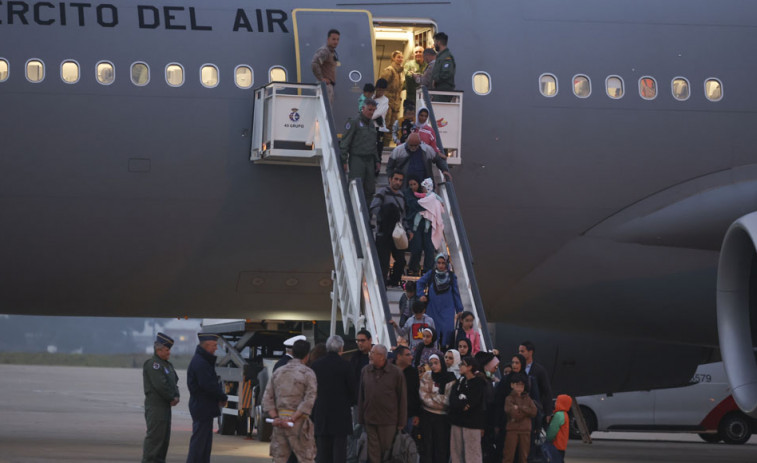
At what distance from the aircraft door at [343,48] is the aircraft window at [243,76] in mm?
578

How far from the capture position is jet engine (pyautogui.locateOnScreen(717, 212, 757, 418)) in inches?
477

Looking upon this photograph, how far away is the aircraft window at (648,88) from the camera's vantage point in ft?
48.6

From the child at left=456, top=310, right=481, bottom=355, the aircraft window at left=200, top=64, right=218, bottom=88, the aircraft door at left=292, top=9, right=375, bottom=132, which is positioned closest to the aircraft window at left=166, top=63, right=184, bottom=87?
the aircraft window at left=200, top=64, right=218, bottom=88

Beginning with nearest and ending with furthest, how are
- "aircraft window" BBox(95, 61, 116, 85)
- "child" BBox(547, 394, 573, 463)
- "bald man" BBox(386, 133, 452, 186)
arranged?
"child" BBox(547, 394, 573, 463) → "bald man" BBox(386, 133, 452, 186) → "aircraft window" BBox(95, 61, 116, 85)

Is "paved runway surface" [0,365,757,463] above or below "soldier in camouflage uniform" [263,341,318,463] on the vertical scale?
below

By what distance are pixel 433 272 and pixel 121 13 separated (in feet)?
16.8

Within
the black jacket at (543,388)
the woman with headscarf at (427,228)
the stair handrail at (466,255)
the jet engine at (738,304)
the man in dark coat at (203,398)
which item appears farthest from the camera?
the woman with headscarf at (427,228)

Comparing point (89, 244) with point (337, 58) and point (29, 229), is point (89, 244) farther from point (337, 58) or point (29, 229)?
point (337, 58)

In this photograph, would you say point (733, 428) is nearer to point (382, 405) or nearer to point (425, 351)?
point (425, 351)

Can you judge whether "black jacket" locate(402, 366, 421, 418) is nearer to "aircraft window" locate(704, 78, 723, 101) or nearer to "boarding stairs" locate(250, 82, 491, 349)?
"boarding stairs" locate(250, 82, 491, 349)

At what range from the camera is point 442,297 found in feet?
37.8

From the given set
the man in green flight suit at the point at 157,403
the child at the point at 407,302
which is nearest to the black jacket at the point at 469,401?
the child at the point at 407,302

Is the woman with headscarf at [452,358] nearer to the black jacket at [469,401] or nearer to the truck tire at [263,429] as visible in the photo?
the black jacket at [469,401]

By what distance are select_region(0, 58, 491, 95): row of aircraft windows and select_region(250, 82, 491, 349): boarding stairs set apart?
31 centimetres
